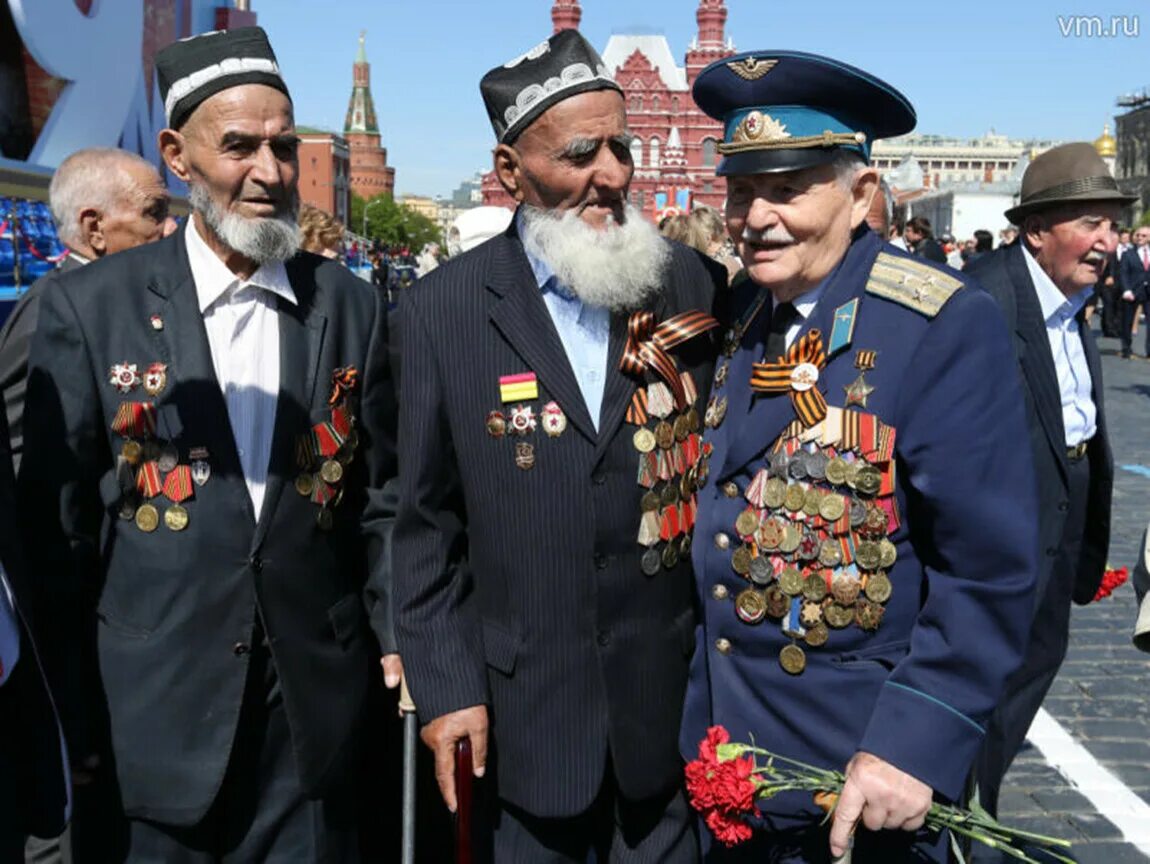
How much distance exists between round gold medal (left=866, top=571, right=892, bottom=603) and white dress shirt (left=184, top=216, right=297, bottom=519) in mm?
1395

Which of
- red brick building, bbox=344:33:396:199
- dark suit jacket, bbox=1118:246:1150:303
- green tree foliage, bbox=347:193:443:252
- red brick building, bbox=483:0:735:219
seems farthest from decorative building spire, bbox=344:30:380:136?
dark suit jacket, bbox=1118:246:1150:303

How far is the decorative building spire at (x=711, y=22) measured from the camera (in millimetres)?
91312

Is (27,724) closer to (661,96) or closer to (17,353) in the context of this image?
(17,353)

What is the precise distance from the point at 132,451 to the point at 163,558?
0.25 m

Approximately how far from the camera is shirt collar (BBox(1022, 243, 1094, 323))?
3.88m

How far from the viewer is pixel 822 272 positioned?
2.38 meters

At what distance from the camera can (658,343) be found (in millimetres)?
2678

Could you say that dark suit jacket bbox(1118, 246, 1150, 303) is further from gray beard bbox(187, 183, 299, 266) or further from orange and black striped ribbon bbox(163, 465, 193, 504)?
orange and black striped ribbon bbox(163, 465, 193, 504)

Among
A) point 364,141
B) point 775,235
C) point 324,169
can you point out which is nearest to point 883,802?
point 775,235

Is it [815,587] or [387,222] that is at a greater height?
[387,222]

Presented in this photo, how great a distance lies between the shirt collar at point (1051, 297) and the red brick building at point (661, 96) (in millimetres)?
80803

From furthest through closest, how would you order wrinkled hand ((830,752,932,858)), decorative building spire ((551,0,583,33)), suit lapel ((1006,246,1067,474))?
decorative building spire ((551,0,583,33)), suit lapel ((1006,246,1067,474)), wrinkled hand ((830,752,932,858))

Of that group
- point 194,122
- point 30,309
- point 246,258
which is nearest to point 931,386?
point 246,258

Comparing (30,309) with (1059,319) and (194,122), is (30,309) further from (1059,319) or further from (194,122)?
(1059,319)
